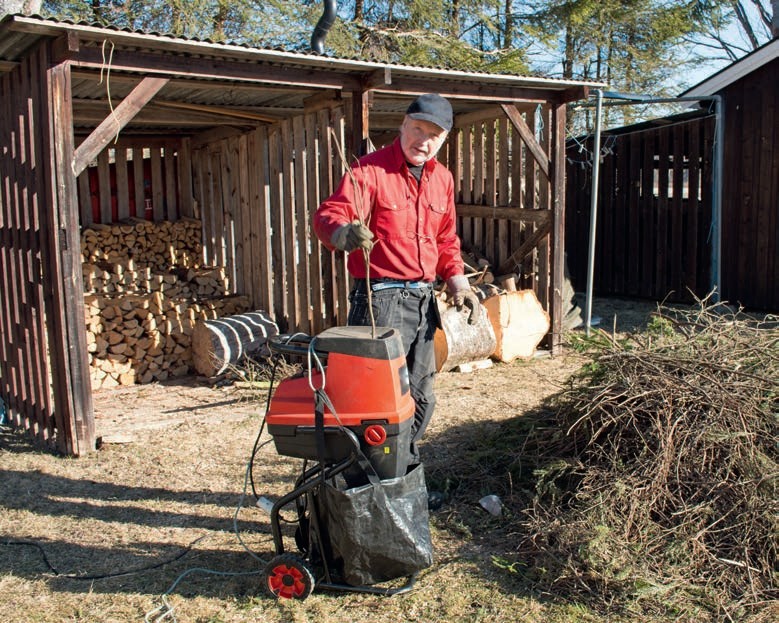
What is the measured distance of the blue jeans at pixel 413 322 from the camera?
11.9ft

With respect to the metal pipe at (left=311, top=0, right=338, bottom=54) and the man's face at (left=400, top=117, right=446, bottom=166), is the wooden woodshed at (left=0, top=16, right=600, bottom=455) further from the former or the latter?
the man's face at (left=400, top=117, right=446, bottom=166)

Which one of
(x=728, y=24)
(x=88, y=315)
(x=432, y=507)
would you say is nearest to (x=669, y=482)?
(x=432, y=507)

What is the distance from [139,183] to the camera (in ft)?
30.1

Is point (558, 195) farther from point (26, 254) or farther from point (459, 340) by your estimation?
point (26, 254)

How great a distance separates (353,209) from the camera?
11.2 feet

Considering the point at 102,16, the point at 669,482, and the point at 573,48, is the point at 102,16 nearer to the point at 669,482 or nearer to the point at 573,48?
the point at 573,48

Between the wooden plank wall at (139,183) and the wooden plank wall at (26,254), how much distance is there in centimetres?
283

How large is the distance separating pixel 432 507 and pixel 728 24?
20.4m

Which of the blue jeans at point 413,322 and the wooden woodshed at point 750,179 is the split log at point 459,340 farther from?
the wooden woodshed at point 750,179

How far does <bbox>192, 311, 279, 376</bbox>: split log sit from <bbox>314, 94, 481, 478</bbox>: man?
3.96m

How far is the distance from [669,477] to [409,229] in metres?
1.67

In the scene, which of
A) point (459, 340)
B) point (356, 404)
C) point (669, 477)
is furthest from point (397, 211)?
point (459, 340)

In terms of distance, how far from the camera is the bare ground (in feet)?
10.6

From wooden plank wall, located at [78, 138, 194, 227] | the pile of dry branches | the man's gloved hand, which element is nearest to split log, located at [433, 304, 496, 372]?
the pile of dry branches
